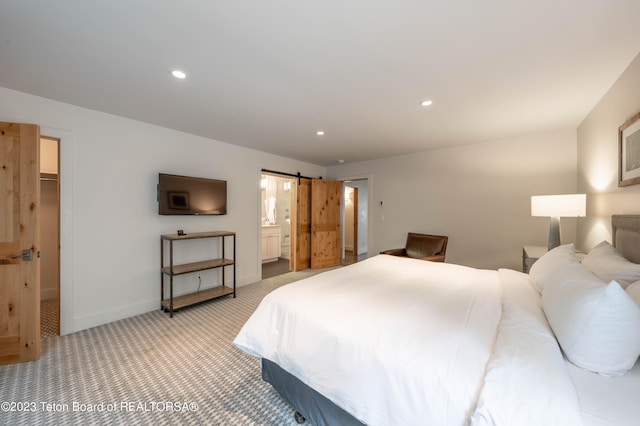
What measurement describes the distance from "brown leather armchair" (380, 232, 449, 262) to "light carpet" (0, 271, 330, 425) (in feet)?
8.34

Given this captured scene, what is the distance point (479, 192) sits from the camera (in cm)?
387

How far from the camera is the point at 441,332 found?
3.91 feet

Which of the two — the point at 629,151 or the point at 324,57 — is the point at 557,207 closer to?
the point at 629,151

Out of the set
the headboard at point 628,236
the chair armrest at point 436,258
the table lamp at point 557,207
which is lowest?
the chair armrest at point 436,258

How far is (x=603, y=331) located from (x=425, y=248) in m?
2.94

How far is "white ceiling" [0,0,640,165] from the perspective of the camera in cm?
133

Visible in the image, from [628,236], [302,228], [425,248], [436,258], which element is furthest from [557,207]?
[302,228]

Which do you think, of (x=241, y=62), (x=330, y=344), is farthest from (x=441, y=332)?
(x=241, y=62)

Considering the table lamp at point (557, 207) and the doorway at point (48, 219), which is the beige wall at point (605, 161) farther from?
the doorway at point (48, 219)

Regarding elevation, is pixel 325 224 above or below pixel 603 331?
above

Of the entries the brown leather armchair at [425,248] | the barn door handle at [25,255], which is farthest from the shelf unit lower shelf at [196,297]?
the brown leather armchair at [425,248]

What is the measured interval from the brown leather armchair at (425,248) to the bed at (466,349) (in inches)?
74.2

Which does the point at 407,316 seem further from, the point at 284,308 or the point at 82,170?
the point at 82,170

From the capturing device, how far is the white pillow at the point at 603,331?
958 mm
